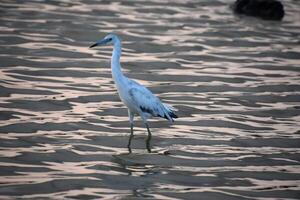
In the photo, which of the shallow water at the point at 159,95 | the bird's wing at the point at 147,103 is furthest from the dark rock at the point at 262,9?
the bird's wing at the point at 147,103

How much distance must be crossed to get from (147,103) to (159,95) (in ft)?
10.9

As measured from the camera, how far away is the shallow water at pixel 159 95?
12039mm

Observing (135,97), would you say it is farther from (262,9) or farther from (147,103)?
(262,9)

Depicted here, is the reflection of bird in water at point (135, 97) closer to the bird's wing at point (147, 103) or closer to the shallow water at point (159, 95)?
the bird's wing at point (147, 103)

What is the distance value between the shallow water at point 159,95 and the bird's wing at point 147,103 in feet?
1.53

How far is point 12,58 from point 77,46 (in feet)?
8.05

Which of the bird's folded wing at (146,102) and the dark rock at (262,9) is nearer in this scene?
the bird's folded wing at (146,102)

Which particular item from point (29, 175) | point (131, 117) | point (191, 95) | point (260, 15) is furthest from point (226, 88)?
point (260, 15)

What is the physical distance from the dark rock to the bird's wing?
563 inches

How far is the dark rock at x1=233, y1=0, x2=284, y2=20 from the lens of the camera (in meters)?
27.9

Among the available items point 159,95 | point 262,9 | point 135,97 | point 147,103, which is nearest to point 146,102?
point 147,103

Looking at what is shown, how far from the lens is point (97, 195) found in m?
11.2

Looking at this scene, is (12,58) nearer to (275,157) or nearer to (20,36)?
(20,36)

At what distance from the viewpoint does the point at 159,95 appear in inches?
695
